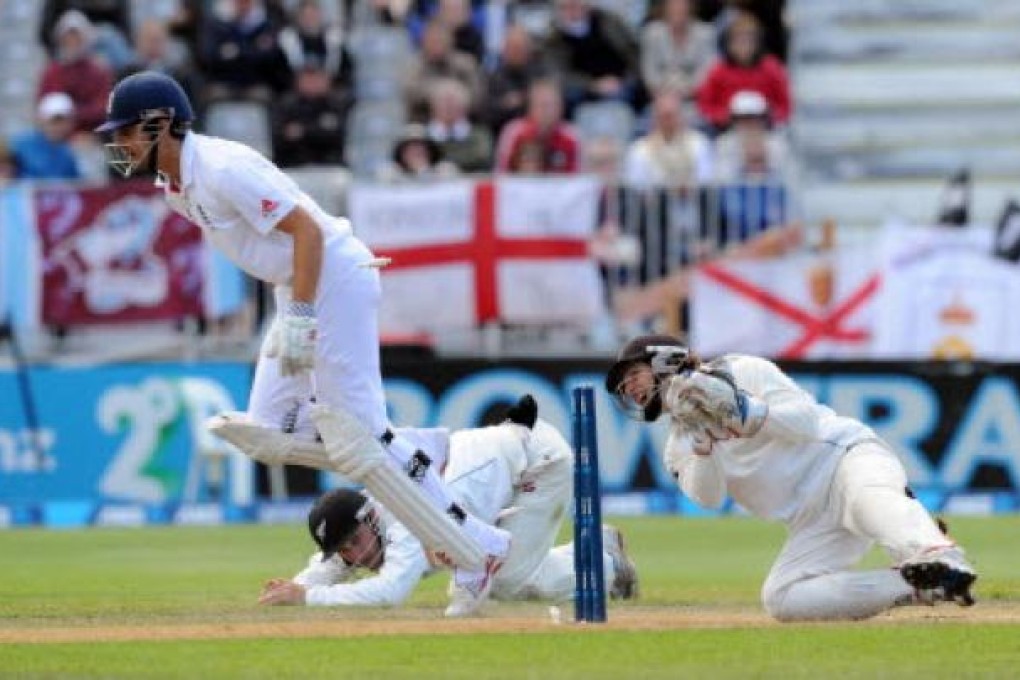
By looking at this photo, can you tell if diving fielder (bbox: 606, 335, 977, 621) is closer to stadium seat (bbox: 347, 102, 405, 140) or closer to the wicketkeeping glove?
the wicketkeeping glove

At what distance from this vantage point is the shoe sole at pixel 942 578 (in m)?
8.49

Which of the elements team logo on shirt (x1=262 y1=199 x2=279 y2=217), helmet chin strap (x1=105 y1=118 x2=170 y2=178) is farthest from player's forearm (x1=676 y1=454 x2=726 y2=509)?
helmet chin strap (x1=105 y1=118 x2=170 y2=178)

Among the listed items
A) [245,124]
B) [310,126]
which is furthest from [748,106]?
[245,124]

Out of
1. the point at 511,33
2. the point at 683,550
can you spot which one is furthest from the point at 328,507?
the point at 511,33

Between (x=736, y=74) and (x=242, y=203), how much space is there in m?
9.45

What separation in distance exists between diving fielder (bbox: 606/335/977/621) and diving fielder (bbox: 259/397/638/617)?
3.43ft

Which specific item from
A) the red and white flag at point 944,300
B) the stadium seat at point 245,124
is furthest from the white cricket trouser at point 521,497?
the stadium seat at point 245,124

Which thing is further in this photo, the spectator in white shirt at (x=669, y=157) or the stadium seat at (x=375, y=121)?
the stadium seat at (x=375, y=121)

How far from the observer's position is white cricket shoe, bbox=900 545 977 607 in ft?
27.9

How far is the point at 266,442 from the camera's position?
371 inches

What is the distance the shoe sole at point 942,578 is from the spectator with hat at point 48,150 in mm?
10245

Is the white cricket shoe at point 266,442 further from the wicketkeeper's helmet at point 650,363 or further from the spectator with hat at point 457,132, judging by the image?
the spectator with hat at point 457,132

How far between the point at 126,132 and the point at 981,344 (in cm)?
847

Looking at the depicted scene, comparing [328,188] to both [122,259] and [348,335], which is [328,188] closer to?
[122,259]
